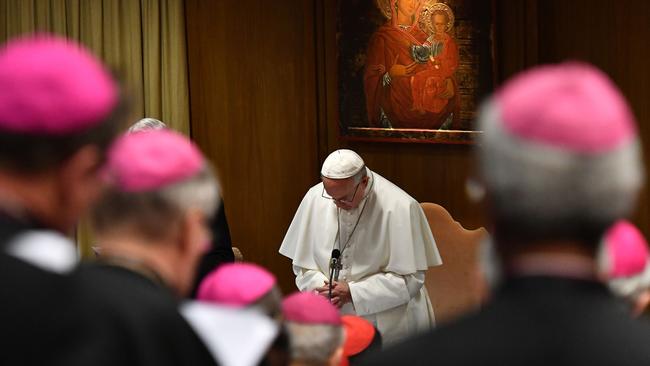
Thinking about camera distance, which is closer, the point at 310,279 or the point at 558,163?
the point at 558,163

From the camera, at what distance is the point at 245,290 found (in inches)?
103

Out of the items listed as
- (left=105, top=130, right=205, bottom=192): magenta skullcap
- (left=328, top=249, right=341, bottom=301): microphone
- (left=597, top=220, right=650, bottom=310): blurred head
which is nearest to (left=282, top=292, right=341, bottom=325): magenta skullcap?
(left=597, top=220, right=650, bottom=310): blurred head

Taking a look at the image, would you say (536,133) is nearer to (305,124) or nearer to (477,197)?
(477,197)

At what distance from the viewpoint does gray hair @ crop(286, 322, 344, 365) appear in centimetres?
278

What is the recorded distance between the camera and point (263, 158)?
8219mm

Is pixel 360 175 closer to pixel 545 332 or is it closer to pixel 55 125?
pixel 55 125

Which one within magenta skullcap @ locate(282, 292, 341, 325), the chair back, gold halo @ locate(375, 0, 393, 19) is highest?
gold halo @ locate(375, 0, 393, 19)

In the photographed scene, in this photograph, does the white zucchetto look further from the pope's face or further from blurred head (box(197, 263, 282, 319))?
blurred head (box(197, 263, 282, 319))

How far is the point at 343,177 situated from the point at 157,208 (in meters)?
4.06

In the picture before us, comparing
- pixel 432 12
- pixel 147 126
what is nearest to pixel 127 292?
pixel 147 126

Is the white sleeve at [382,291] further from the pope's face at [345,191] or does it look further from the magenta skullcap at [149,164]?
the magenta skullcap at [149,164]

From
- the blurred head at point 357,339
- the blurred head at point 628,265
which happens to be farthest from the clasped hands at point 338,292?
the blurred head at point 628,265

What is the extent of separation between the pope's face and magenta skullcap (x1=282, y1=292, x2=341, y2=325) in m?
3.17

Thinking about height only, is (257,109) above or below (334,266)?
above
